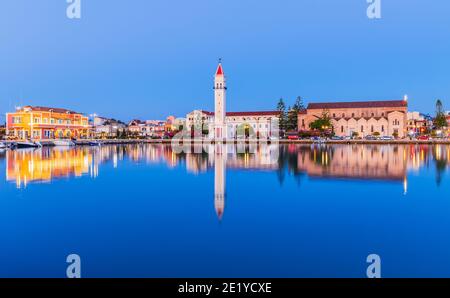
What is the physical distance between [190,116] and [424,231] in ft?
186

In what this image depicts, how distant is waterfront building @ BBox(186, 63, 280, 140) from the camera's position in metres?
53.0

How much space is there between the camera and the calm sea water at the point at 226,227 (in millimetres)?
4949

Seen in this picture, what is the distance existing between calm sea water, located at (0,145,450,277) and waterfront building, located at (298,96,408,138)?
38810 millimetres

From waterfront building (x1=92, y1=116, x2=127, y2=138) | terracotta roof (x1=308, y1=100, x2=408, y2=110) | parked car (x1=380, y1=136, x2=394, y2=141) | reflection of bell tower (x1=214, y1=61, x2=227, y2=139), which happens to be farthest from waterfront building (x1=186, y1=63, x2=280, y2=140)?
waterfront building (x1=92, y1=116, x2=127, y2=138)

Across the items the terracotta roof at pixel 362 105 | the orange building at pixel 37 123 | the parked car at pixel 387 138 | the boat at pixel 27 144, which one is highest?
the terracotta roof at pixel 362 105

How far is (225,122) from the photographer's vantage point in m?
54.5

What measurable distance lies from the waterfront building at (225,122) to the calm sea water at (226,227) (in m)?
40.6

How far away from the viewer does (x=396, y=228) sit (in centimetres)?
676

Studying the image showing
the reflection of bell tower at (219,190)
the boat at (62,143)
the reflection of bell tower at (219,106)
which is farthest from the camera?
the reflection of bell tower at (219,106)

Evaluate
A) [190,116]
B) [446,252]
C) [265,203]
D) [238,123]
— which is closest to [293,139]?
[238,123]

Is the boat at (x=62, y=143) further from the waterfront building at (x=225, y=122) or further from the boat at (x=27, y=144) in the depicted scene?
the waterfront building at (x=225, y=122)

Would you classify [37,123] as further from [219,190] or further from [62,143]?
[219,190]

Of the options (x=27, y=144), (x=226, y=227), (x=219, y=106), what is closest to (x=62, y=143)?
(x=27, y=144)

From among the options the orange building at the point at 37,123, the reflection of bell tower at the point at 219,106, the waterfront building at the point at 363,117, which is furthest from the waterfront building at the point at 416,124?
the orange building at the point at 37,123
